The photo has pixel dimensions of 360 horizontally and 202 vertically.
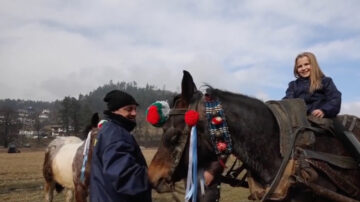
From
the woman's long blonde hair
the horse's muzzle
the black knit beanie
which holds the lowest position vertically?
the horse's muzzle

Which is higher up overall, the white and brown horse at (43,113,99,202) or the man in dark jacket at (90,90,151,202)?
the man in dark jacket at (90,90,151,202)

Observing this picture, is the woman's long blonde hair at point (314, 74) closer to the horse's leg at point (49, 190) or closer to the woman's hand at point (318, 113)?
the woman's hand at point (318, 113)

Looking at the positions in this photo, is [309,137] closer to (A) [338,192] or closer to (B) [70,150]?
(A) [338,192]

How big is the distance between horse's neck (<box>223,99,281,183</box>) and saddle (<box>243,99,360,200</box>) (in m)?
0.10

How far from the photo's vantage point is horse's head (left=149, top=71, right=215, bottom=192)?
9.73ft

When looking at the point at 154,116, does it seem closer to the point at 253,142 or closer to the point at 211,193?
the point at 253,142

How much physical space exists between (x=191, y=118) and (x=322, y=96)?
1.60m

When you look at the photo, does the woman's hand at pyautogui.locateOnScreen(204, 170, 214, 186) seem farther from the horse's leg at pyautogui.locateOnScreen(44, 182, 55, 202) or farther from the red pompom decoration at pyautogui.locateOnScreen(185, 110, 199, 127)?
the horse's leg at pyautogui.locateOnScreen(44, 182, 55, 202)

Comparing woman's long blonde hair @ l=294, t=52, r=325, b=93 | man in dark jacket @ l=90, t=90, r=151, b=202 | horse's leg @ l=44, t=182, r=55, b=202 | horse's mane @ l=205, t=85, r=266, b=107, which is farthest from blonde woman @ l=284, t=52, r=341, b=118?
horse's leg @ l=44, t=182, r=55, b=202

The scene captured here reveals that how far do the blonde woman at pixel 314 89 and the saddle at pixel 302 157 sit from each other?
18 cm

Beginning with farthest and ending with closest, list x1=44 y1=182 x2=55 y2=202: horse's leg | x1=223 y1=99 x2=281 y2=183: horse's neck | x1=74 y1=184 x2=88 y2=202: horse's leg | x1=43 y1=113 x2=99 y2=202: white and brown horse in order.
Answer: x1=44 y1=182 x2=55 y2=202: horse's leg < x1=74 y1=184 x2=88 y2=202: horse's leg < x1=43 y1=113 x2=99 y2=202: white and brown horse < x1=223 y1=99 x2=281 y2=183: horse's neck

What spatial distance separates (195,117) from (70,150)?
6836mm

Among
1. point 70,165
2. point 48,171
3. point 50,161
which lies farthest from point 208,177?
point 48,171

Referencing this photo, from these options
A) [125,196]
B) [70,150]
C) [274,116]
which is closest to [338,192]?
[274,116]
